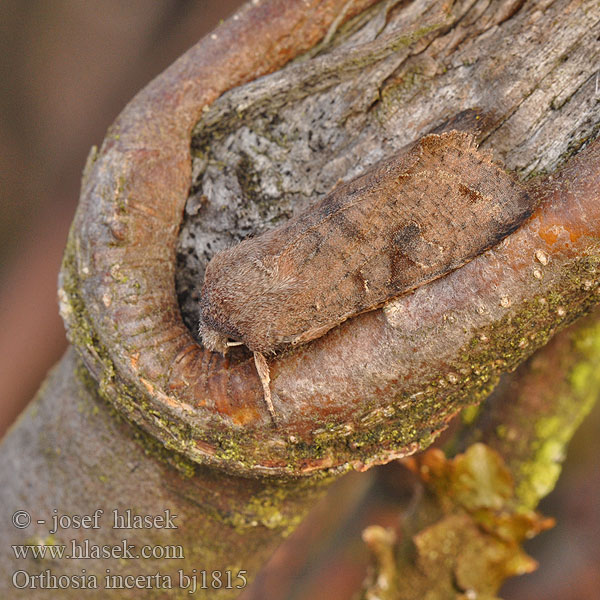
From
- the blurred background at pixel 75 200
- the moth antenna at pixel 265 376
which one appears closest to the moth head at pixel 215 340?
the moth antenna at pixel 265 376

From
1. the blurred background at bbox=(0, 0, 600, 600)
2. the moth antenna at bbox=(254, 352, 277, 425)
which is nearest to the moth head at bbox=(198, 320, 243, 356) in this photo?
the moth antenna at bbox=(254, 352, 277, 425)

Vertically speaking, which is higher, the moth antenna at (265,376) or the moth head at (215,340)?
the moth head at (215,340)

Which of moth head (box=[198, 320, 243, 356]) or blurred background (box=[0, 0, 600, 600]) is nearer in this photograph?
moth head (box=[198, 320, 243, 356])

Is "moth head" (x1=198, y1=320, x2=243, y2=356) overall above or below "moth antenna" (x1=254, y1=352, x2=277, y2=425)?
above

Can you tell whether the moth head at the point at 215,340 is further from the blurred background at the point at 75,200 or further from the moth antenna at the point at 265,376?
the blurred background at the point at 75,200

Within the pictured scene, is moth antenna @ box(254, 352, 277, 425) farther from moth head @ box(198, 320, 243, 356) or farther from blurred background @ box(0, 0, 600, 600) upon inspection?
A: blurred background @ box(0, 0, 600, 600)

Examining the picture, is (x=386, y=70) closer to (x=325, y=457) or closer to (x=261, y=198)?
(x=261, y=198)

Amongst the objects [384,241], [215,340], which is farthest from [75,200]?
[384,241]
